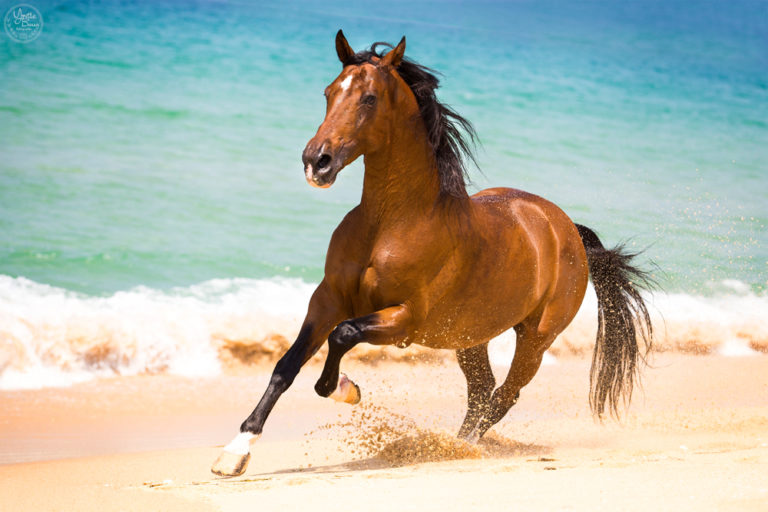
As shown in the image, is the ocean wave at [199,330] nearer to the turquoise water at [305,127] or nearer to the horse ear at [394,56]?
the turquoise water at [305,127]

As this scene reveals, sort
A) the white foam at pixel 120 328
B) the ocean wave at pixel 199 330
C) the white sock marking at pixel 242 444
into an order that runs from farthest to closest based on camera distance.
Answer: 1. the ocean wave at pixel 199 330
2. the white foam at pixel 120 328
3. the white sock marking at pixel 242 444

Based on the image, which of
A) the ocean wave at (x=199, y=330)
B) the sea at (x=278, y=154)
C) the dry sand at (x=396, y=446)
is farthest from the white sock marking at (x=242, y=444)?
the ocean wave at (x=199, y=330)

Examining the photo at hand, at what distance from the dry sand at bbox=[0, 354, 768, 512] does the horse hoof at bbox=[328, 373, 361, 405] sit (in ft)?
1.04

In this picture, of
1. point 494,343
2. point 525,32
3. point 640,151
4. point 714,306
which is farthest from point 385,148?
point 525,32

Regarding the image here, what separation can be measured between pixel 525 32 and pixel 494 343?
13.3 meters

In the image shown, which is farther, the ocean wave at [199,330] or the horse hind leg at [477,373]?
the ocean wave at [199,330]

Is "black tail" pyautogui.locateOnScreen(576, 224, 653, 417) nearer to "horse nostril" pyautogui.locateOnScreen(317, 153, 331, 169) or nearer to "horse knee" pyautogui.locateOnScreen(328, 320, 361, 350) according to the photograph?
"horse knee" pyautogui.locateOnScreen(328, 320, 361, 350)

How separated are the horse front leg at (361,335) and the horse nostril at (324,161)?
2.19ft

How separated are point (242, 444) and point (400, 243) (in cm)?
105

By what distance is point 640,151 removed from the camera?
52.3 feet

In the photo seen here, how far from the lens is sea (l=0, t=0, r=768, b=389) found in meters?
8.81

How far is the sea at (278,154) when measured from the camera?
8812 mm

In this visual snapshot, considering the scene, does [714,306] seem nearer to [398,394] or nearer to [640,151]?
[398,394]
